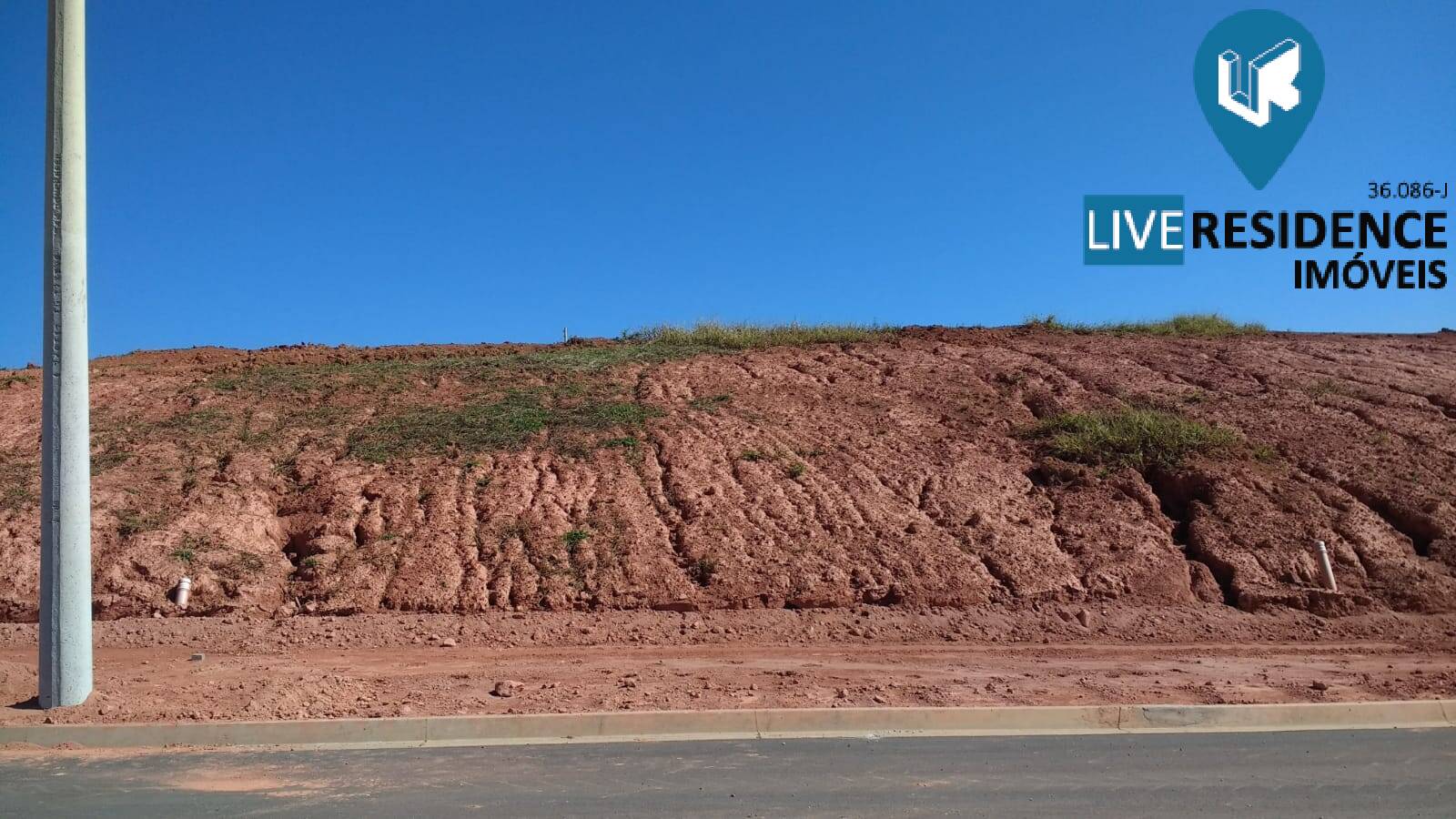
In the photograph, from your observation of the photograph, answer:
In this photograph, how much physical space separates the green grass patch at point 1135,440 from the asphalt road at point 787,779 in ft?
23.7

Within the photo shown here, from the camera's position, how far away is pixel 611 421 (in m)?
16.6

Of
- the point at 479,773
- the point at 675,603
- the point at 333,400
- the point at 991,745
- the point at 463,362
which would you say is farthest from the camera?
the point at 463,362

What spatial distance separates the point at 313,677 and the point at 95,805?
3.05 meters

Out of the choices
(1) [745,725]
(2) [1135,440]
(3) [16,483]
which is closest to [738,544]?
(1) [745,725]

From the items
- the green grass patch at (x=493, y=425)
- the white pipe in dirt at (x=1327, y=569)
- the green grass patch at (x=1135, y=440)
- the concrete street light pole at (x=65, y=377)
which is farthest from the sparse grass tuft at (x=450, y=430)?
the white pipe in dirt at (x=1327, y=569)

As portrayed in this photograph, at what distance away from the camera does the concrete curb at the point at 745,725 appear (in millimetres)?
7801

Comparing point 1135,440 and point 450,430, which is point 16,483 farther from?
point 1135,440

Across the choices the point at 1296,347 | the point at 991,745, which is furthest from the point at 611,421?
the point at 1296,347

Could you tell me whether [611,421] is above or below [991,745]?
above

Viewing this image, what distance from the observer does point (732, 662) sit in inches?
422

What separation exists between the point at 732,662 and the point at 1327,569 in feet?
23.5

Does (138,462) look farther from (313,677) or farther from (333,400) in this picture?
(313,677)

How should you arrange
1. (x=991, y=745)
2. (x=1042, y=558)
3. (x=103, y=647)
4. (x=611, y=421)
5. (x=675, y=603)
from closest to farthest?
(x=991, y=745), (x=103, y=647), (x=675, y=603), (x=1042, y=558), (x=611, y=421)

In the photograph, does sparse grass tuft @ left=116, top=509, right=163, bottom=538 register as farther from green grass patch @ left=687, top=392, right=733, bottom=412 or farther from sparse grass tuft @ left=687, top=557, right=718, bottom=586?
green grass patch @ left=687, top=392, right=733, bottom=412
